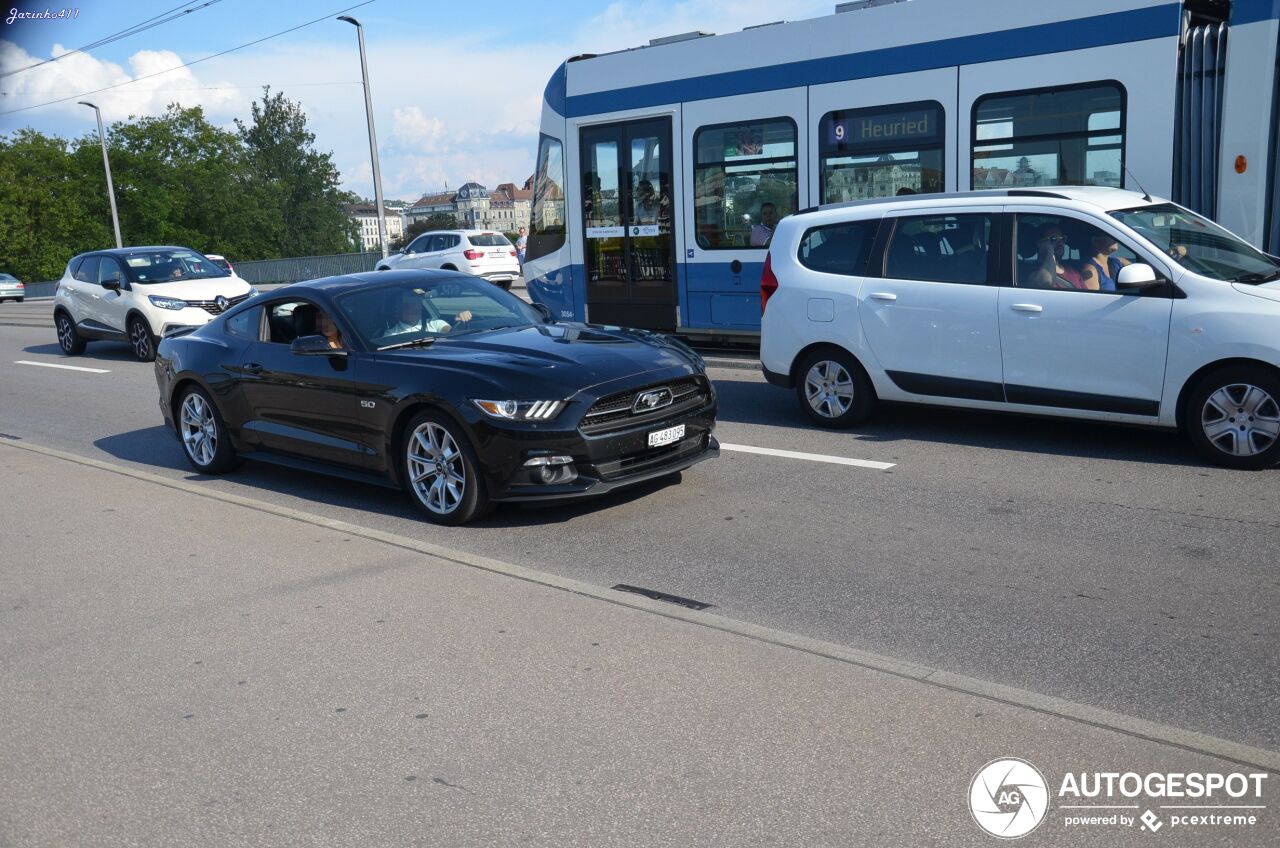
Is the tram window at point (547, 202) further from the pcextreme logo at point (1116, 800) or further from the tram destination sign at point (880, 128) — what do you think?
the pcextreme logo at point (1116, 800)

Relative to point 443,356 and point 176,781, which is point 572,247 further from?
point 176,781

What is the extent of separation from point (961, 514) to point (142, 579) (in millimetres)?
4473

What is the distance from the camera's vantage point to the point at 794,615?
5.16 m

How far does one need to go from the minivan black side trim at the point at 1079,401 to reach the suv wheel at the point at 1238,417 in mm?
284

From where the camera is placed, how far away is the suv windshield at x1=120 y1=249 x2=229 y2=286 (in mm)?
18094

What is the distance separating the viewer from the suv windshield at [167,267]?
18094 mm

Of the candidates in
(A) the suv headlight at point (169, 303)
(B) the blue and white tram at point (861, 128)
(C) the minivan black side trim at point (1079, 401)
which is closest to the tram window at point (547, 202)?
(B) the blue and white tram at point (861, 128)

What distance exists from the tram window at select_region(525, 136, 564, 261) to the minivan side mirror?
8.81 meters

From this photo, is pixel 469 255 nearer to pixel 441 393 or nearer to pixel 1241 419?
pixel 441 393

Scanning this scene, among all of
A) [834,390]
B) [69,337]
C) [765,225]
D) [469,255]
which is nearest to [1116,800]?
[834,390]

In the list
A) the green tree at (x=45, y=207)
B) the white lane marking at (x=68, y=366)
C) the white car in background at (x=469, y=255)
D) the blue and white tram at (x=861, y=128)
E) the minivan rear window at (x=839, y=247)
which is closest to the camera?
the minivan rear window at (x=839, y=247)

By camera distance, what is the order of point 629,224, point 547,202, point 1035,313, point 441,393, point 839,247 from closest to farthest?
1. point 441,393
2. point 1035,313
3. point 839,247
4. point 629,224
5. point 547,202

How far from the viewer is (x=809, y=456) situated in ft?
27.9

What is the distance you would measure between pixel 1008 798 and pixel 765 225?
401 inches
